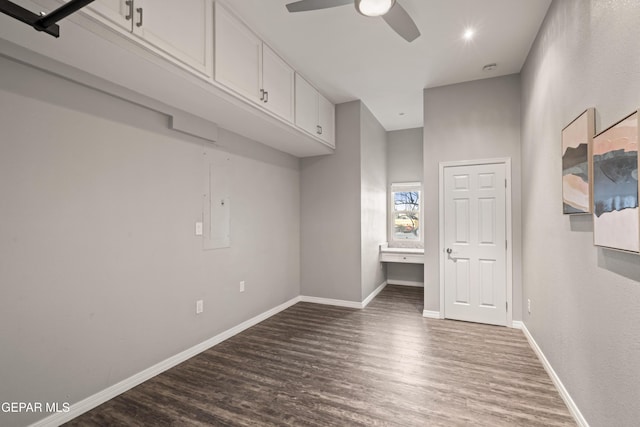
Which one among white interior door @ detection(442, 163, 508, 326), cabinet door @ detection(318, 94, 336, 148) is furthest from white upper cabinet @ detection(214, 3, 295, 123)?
white interior door @ detection(442, 163, 508, 326)

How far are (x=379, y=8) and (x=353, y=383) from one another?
2.74m

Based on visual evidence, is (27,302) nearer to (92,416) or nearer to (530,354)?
(92,416)

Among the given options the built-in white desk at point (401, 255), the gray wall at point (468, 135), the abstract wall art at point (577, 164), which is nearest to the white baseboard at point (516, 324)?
the gray wall at point (468, 135)

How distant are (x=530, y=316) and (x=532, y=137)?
1878 mm

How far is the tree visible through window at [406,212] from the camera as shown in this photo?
19.3 ft

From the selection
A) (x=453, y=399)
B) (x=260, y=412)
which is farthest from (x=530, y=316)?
(x=260, y=412)

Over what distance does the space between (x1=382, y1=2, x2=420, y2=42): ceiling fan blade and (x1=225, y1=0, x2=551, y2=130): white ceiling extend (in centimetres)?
34

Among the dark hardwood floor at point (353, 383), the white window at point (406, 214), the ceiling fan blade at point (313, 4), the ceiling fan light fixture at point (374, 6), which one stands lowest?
the dark hardwood floor at point (353, 383)

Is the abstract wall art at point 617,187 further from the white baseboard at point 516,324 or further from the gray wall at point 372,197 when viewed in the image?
the gray wall at point 372,197

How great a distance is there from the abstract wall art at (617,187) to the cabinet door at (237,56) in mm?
2491

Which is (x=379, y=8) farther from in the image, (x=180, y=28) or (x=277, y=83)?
(x=277, y=83)

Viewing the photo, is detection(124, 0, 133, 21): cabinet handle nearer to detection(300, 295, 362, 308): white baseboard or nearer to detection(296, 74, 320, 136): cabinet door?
detection(296, 74, 320, 136): cabinet door

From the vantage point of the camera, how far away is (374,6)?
1893 millimetres

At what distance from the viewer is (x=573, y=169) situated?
196 centimetres
